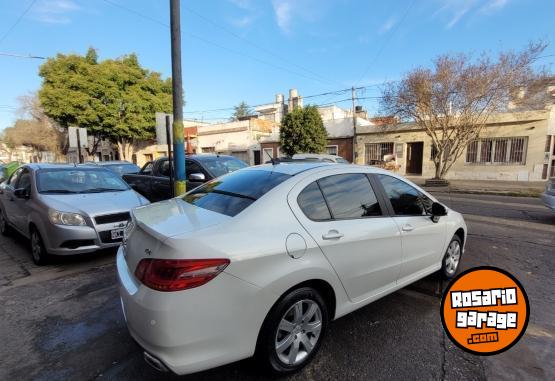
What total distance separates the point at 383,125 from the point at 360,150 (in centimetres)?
292

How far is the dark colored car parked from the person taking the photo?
7027mm

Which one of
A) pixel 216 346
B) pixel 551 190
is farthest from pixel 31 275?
pixel 551 190

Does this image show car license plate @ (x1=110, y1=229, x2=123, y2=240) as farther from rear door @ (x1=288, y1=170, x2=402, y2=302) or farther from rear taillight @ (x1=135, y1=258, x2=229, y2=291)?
rear door @ (x1=288, y1=170, x2=402, y2=302)

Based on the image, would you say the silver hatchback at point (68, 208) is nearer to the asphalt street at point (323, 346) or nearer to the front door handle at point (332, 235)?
the asphalt street at point (323, 346)

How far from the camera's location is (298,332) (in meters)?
2.31

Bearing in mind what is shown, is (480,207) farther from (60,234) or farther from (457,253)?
(60,234)

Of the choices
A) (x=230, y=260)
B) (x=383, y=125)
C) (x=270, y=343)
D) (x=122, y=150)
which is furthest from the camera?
(x=122, y=150)

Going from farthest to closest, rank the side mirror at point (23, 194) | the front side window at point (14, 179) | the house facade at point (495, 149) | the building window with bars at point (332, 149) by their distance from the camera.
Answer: the building window with bars at point (332, 149)
the house facade at point (495, 149)
the front side window at point (14, 179)
the side mirror at point (23, 194)

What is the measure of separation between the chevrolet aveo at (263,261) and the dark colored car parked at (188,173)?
3.81m

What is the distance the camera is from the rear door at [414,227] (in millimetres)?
3098

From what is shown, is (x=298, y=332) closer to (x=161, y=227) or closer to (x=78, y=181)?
(x=161, y=227)

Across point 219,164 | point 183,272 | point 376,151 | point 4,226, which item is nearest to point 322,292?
point 183,272

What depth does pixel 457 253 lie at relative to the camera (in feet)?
13.5

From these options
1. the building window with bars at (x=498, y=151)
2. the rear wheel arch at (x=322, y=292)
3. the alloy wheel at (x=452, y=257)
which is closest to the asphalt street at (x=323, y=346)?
the alloy wheel at (x=452, y=257)
